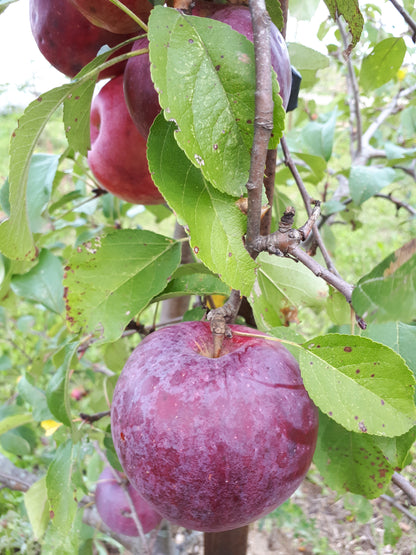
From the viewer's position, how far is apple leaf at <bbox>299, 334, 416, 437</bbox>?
42 cm

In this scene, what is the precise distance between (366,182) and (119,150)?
1.68 feet

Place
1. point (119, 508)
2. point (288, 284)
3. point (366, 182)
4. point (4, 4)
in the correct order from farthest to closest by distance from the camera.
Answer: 1. point (119, 508)
2. point (366, 182)
3. point (288, 284)
4. point (4, 4)

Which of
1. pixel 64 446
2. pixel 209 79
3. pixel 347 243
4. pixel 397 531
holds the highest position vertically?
pixel 209 79

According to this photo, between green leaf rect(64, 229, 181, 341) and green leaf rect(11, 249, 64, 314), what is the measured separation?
388mm

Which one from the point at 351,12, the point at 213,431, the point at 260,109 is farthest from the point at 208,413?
the point at 351,12

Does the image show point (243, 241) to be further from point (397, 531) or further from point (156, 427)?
point (397, 531)

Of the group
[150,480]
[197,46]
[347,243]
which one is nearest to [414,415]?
[150,480]

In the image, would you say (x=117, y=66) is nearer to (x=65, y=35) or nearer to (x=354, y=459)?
(x=65, y=35)

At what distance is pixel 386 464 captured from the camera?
54 centimetres

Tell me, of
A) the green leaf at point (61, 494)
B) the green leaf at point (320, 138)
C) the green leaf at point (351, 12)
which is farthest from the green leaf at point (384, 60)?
the green leaf at point (61, 494)

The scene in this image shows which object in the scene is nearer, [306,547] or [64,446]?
[64,446]

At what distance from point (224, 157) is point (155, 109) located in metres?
0.15

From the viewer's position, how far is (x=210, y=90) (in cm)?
38

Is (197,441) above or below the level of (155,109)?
below
